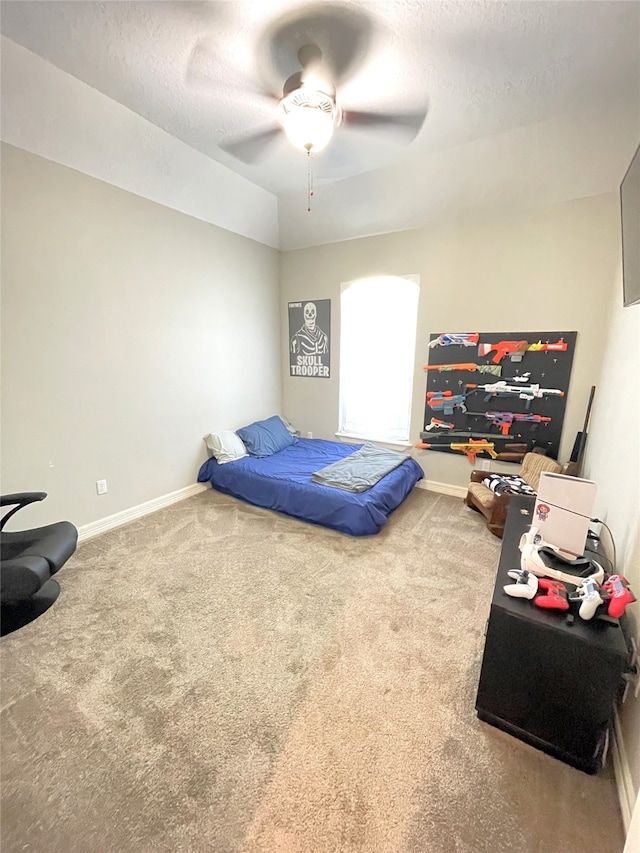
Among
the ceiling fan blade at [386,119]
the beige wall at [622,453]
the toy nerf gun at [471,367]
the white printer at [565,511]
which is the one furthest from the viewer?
the toy nerf gun at [471,367]

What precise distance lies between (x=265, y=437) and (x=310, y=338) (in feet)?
4.40

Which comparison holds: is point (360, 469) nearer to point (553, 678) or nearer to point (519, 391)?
point (519, 391)

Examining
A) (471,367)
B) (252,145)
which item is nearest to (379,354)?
(471,367)

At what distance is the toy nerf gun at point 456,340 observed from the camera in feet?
10.8

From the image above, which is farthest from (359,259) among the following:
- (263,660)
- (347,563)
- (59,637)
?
(59,637)

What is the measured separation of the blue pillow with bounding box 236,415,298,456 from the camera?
3.86m

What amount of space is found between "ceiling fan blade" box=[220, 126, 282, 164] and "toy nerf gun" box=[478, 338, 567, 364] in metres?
2.42

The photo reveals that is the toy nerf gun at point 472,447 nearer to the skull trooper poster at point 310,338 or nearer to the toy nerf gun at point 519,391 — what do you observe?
the toy nerf gun at point 519,391

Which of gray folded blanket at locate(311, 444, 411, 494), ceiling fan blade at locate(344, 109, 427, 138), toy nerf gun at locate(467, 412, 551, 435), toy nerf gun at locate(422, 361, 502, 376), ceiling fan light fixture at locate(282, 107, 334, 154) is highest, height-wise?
ceiling fan blade at locate(344, 109, 427, 138)

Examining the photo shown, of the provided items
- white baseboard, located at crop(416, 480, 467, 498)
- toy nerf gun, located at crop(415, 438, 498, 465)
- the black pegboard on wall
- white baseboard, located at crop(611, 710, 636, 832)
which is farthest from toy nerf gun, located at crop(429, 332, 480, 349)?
white baseboard, located at crop(611, 710, 636, 832)

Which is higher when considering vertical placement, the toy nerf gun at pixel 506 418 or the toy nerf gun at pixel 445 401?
the toy nerf gun at pixel 445 401

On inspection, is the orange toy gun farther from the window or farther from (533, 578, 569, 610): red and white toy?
(533, 578, 569, 610): red and white toy

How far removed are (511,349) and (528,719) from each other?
273cm

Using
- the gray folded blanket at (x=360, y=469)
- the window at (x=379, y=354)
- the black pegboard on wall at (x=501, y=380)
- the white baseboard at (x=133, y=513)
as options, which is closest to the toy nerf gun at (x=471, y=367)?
the black pegboard on wall at (x=501, y=380)
